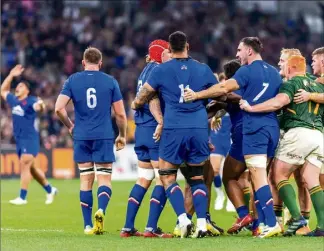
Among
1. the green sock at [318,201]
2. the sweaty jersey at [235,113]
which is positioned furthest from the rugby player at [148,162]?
the green sock at [318,201]

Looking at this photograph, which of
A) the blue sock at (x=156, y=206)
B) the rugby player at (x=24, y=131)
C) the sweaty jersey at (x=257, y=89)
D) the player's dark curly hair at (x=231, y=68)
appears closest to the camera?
the sweaty jersey at (x=257, y=89)

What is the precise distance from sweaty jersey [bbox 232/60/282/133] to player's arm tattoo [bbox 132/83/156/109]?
3.40 ft

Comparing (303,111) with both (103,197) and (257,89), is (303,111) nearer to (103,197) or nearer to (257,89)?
(257,89)

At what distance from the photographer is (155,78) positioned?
11648 mm

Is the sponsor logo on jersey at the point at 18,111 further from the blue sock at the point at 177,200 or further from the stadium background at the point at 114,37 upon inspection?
the blue sock at the point at 177,200

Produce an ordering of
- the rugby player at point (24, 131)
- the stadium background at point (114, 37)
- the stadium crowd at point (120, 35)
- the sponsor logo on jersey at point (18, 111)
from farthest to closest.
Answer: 1. the stadium crowd at point (120, 35)
2. the stadium background at point (114, 37)
3. the sponsor logo on jersey at point (18, 111)
4. the rugby player at point (24, 131)

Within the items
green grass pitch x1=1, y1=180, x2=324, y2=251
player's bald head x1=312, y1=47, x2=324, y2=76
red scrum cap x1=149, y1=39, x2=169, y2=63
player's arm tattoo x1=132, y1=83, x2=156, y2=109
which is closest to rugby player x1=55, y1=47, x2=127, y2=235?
green grass pitch x1=1, y1=180, x2=324, y2=251

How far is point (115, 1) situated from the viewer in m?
36.0

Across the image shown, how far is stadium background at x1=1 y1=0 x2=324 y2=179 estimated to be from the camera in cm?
3203

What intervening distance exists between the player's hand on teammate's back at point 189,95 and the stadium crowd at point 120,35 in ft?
59.9

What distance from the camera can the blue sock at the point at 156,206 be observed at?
1228 cm

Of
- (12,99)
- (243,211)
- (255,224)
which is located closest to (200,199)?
(243,211)

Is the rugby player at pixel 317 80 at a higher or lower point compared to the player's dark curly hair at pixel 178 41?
lower

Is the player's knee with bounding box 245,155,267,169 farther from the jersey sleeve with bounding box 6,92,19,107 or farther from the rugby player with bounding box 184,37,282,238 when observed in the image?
the jersey sleeve with bounding box 6,92,19,107
